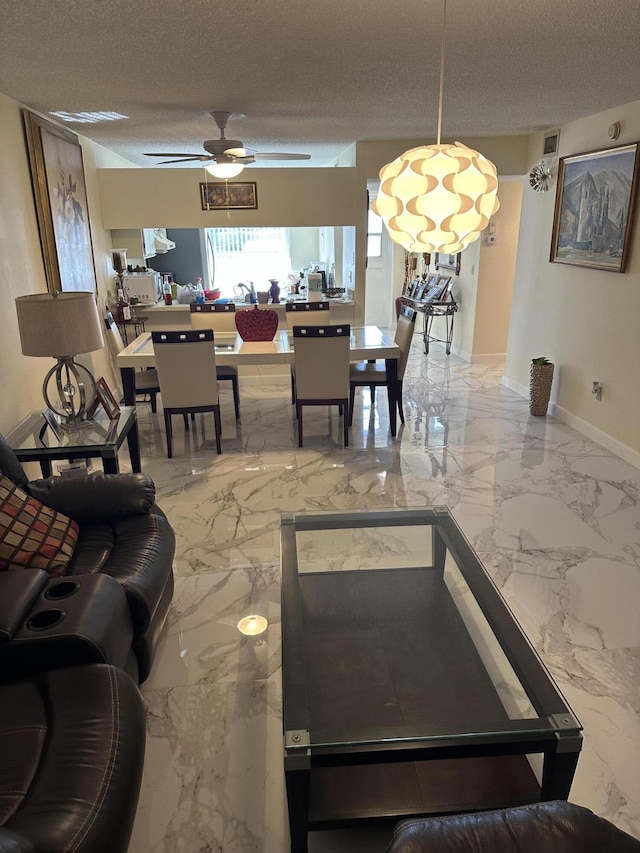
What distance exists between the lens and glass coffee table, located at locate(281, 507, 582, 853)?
5.21 ft

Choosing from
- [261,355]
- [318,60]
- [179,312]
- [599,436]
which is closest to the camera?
[318,60]

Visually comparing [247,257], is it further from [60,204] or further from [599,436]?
[599,436]

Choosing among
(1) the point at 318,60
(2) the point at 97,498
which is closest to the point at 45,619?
(2) the point at 97,498

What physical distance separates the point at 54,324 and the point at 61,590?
5.32 feet

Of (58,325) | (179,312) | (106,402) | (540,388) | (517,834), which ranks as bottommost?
(540,388)

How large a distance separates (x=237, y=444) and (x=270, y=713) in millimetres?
2850

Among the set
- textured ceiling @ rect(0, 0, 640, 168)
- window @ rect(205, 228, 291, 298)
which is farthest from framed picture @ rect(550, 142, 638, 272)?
→ window @ rect(205, 228, 291, 298)

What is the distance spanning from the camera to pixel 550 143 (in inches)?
208

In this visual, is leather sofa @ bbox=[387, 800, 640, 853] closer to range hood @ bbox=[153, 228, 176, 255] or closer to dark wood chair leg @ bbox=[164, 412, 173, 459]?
dark wood chair leg @ bbox=[164, 412, 173, 459]

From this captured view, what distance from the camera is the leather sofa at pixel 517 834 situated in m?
1.12

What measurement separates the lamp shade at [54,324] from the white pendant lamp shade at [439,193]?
1940 mm

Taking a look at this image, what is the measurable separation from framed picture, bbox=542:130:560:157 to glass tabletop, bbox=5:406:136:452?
14.0 feet

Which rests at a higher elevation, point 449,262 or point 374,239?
point 374,239

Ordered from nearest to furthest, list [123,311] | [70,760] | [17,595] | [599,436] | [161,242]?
1. [70,760]
2. [17,595]
3. [599,436]
4. [123,311]
5. [161,242]
